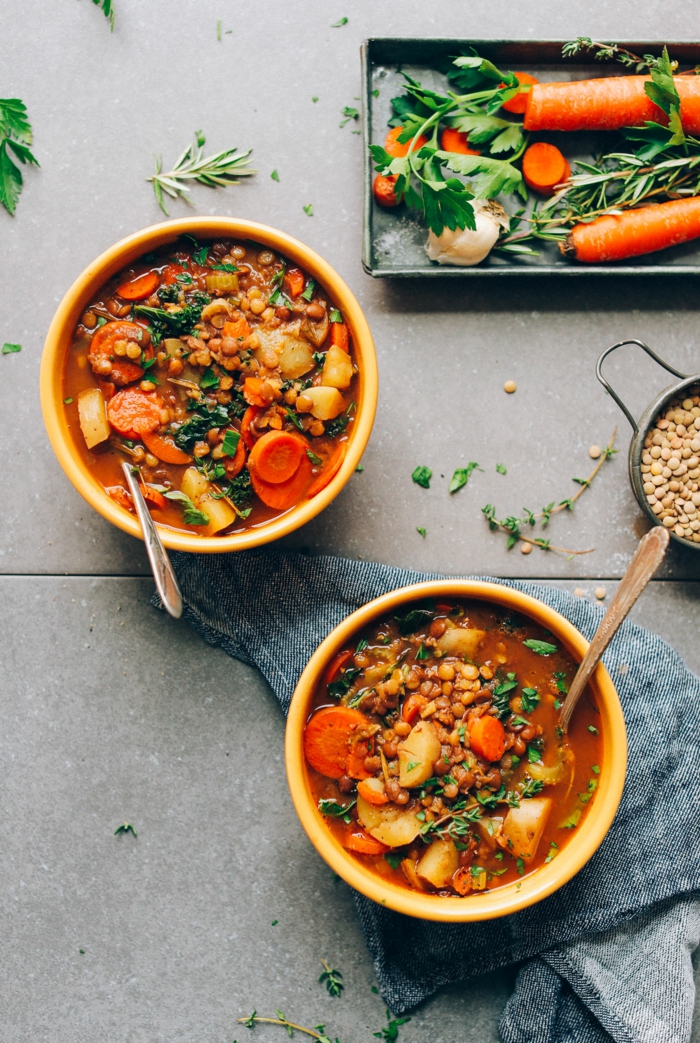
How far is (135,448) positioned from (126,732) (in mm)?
908

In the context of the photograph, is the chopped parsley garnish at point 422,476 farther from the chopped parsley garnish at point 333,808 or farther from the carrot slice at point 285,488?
the chopped parsley garnish at point 333,808

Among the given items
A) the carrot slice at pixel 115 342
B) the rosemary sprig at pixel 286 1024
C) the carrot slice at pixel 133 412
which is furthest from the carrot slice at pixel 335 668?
→ the rosemary sprig at pixel 286 1024

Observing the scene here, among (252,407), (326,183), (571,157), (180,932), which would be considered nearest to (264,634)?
(252,407)

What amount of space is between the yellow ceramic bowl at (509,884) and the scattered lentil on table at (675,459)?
23.0 inches

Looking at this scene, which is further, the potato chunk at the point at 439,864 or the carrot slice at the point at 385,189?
the carrot slice at the point at 385,189

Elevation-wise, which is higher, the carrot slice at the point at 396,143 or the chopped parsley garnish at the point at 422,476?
the carrot slice at the point at 396,143

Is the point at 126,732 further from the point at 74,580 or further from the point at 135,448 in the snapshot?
the point at 135,448

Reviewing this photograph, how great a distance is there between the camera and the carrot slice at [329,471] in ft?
7.03

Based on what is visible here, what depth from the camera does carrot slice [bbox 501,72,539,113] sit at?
240 cm

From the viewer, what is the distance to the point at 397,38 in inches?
93.5

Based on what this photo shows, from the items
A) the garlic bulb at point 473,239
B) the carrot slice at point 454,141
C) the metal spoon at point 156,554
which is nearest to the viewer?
the metal spoon at point 156,554

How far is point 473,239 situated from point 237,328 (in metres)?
0.73

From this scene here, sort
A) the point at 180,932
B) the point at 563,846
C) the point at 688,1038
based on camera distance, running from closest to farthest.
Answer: the point at 563,846 → the point at 688,1038 → the point at 180,932

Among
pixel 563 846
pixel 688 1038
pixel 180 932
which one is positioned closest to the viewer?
pixel 563 846
